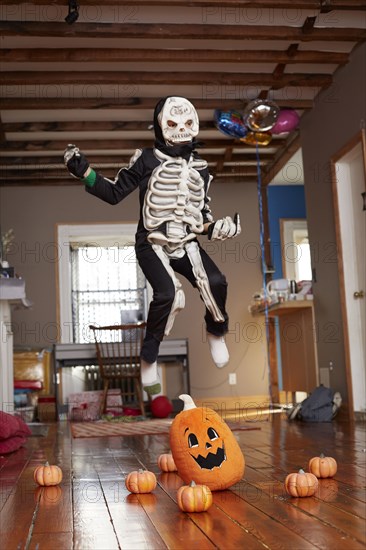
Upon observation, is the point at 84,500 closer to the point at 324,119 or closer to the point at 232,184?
the point at 324,119

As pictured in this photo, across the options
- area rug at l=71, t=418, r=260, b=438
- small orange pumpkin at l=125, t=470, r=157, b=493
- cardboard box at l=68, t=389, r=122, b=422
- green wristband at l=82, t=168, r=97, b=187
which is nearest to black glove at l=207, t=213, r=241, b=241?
green wristband at l=82, t=168, r=97, b=187

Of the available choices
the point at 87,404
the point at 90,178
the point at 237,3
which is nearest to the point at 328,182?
the point at 237,3

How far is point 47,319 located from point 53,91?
3321 mm

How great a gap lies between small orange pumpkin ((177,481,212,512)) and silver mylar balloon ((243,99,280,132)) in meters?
4.96

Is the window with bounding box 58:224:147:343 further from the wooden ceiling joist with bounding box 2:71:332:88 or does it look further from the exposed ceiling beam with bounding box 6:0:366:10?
the exposed ceiling beam with bounding box 6:0:366:10

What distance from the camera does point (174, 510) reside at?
8.14 ft

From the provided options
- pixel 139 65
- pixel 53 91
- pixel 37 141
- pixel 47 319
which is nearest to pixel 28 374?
pixel 47 319

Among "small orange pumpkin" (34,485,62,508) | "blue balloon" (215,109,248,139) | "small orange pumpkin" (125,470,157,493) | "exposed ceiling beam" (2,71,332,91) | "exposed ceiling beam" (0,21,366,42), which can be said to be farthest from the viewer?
"blue balloon" (215,109,248,139)

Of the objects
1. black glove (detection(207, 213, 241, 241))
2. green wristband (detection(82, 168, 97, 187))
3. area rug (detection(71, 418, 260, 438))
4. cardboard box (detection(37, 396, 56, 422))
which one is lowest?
area rug (detection(71, 418, 260, 438))

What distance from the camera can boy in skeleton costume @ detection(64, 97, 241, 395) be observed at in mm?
2410

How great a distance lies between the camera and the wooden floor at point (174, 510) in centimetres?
202

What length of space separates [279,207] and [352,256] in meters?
3.42

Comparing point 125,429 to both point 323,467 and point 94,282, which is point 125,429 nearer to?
point 323,467

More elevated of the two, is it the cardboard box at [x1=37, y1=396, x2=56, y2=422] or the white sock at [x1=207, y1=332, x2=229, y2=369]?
the white sock at [x1=207, y1=332, x2=229, y2=369]
